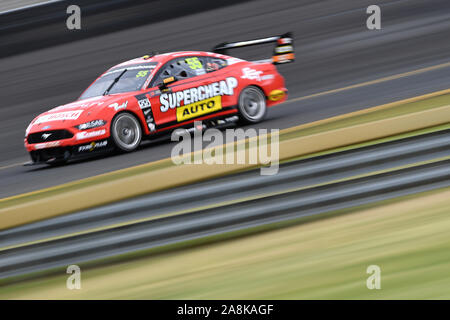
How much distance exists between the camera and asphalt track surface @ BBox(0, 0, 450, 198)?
12109 mm

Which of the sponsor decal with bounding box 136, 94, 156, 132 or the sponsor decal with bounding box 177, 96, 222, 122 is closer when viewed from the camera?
the sponsor decal with bounding box 136, 94, 156, 132

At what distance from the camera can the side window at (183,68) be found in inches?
433

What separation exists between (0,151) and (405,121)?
24.1 ft

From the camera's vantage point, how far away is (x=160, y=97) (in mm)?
10695

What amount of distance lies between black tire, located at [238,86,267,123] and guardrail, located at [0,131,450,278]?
16.7 feet

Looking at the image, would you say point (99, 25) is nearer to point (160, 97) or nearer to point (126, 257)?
point (160, 97)

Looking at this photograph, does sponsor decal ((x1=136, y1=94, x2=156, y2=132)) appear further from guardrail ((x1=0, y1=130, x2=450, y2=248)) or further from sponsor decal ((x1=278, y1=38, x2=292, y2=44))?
guardrail ((x1=0, y1=130, x2=450, y2=248))

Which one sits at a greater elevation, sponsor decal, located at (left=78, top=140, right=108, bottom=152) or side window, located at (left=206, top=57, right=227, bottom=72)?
side window, located at (left=206, top=57, right=227, bottom=72)

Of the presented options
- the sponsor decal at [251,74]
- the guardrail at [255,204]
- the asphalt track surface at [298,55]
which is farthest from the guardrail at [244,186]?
the sponsor decal at [251,74]

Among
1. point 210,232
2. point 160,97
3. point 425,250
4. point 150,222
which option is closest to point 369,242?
point 425,250

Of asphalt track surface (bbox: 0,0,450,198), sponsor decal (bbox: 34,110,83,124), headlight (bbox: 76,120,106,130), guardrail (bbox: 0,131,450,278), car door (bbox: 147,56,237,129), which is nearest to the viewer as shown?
guardrail (bbox: 0,131,450,278)

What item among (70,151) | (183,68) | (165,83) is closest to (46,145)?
(70,151)

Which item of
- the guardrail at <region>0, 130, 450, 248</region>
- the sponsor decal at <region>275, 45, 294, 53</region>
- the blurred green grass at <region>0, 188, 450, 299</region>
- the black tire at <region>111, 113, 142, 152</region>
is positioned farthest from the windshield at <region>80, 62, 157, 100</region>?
the blurred green grass at <region>0, 188, 450, 299</region>
